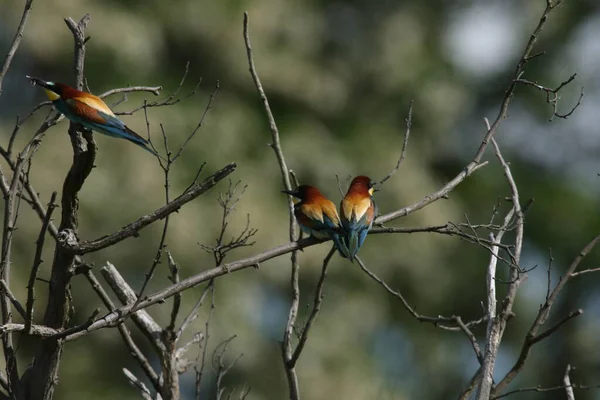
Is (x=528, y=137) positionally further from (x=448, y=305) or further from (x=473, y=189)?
(x=448, y=305)

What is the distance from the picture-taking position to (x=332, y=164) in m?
12.9

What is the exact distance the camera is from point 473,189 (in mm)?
15430

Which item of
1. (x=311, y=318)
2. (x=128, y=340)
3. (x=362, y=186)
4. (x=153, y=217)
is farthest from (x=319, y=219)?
(x=153, y=217)

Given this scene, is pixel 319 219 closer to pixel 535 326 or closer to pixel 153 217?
pixel 535 326

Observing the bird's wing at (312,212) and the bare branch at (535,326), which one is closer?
the bare branch at (535,326)

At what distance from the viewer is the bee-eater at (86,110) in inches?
139

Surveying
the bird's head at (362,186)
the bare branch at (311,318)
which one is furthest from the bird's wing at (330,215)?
the bare branch at (311,318)

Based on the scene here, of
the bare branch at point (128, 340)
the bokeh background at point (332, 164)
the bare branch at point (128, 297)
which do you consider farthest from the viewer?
the bokeh background at point (332, 164)

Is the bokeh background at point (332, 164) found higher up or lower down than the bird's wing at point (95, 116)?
higher up

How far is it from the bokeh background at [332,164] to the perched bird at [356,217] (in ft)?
15.8

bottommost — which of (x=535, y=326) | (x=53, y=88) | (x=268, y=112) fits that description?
(x=535, y=326)

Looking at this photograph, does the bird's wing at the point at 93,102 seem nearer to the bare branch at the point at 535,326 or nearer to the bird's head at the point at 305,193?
the bird's head at the point at 305,193

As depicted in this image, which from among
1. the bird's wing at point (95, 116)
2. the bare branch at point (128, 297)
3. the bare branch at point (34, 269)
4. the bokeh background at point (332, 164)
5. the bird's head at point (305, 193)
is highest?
the bokeh background at point (332, 164)

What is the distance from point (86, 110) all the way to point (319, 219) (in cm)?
131
